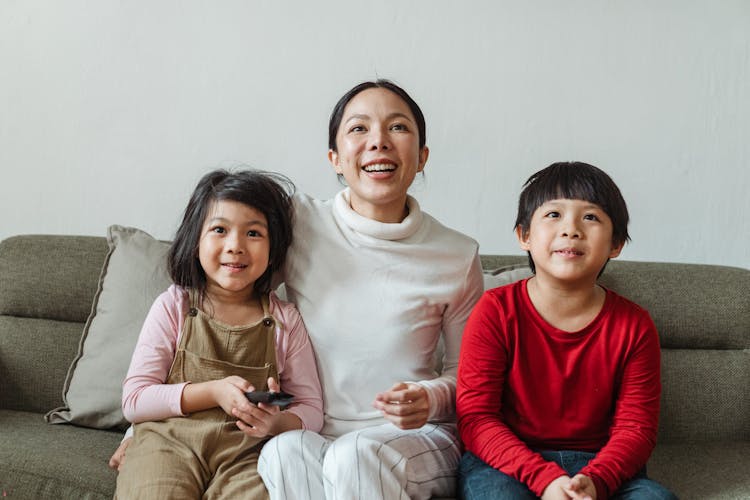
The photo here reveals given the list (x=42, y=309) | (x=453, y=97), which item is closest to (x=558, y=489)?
(x=453, y=97)

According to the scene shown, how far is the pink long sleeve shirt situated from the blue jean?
342 millimetres

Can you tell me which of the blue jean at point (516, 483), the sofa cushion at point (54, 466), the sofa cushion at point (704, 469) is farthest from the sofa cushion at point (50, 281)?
the sofa cushion at point (704, 469)

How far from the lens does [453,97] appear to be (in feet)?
7.66

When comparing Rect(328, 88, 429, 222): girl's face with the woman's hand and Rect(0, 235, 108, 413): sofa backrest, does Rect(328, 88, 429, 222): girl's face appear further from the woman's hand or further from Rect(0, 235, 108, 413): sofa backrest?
Rect(0, 235, 108, 413): sofa backrest

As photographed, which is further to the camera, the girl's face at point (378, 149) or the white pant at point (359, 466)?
the girl's face at point (378, 149)

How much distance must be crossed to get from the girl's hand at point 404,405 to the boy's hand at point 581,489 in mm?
308

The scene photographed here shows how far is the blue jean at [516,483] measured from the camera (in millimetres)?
1397

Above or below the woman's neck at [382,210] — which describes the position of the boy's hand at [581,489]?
below

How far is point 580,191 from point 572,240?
0.36 feet

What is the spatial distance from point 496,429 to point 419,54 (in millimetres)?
1265

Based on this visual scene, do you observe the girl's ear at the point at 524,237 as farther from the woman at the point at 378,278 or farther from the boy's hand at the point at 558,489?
the boy's hand at the point at 558,489

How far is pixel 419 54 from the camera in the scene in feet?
7.69

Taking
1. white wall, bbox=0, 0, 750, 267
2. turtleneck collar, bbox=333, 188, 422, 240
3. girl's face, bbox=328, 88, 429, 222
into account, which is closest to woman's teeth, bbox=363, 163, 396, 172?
girl's face, bbox=328, 88, 429, 222

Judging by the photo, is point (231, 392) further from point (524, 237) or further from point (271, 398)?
point (524, 237)
